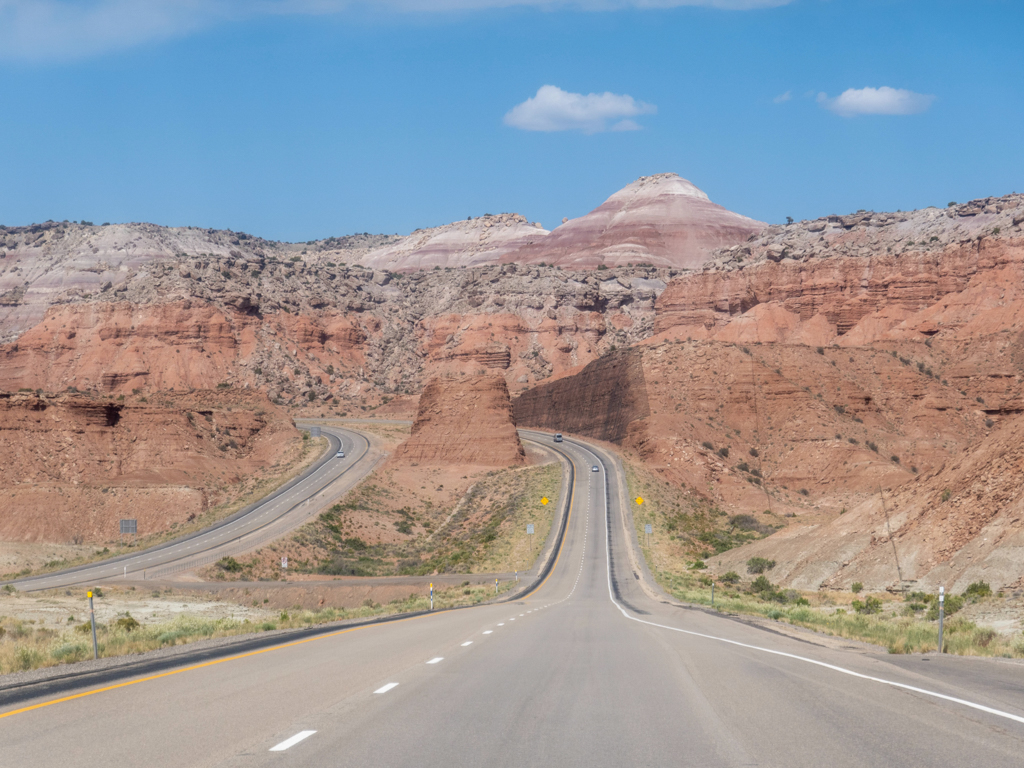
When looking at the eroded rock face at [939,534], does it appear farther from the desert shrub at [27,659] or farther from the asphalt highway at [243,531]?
the asphalt highway at [243,531]

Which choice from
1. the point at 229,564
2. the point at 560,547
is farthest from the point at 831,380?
the point at 229,564

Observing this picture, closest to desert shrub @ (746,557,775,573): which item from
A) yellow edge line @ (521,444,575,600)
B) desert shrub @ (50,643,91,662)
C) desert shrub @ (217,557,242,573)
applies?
yellow edge line @ (521,444,575,600)

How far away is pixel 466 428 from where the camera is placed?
95.3 m

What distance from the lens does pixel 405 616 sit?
2930 centimetres

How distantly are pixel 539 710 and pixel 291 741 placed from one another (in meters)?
2.89

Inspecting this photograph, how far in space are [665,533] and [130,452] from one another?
49.8 meters

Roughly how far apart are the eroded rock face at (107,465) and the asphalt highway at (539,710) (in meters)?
67.5

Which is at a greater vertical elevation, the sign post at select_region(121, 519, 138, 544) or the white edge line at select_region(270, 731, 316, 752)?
the white edge line at select_region(270, 731, 316, 752)

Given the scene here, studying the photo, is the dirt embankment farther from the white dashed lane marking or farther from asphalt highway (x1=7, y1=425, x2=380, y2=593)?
the white dashed lane marking

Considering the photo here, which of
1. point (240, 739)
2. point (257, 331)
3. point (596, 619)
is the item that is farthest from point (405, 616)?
point (257, 331)

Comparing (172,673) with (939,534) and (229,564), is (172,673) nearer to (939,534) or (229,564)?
(939,534)

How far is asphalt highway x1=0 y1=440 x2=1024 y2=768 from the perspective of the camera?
8.23 m

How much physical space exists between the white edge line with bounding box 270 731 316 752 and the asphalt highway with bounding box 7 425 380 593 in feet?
163

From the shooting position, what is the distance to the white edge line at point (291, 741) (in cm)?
837
